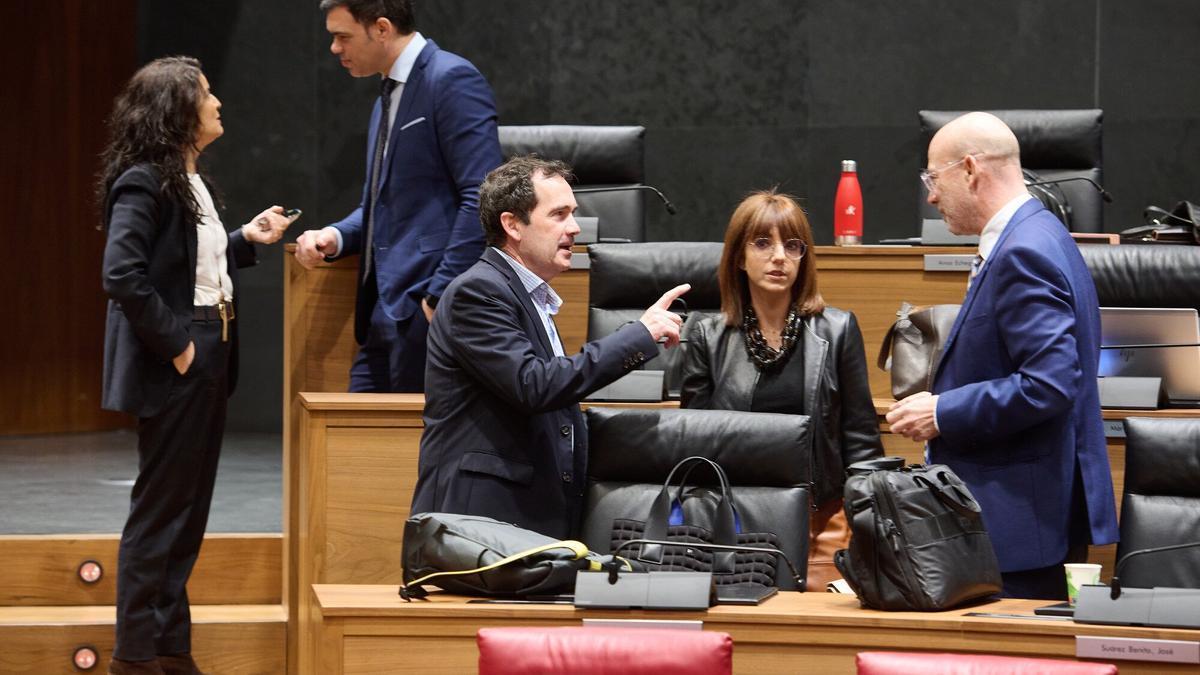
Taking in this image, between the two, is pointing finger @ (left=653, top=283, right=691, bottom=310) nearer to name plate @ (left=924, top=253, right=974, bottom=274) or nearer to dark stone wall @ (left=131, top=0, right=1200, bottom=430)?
name plate @ (left=924, top=253, right=974, bottom=274)

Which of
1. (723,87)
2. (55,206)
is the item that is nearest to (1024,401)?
(723,87)

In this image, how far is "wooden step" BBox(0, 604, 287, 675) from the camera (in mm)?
3572

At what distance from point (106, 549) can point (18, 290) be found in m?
2.59

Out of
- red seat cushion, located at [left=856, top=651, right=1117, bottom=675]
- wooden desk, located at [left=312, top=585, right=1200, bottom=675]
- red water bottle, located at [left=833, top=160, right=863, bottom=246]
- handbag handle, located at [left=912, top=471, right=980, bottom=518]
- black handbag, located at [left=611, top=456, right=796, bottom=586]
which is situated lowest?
wooden desk, located at [left=312, top=585, right=1200, bottom=675]

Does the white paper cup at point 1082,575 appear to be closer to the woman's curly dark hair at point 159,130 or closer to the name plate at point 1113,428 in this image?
the name plate at point 1113,428

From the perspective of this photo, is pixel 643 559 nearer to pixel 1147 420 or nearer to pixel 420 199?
pixel 1147 420

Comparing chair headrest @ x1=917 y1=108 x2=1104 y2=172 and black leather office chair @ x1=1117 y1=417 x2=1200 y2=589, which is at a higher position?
chair headrest @ x1=917 y1=108 x2=1104 y2=172

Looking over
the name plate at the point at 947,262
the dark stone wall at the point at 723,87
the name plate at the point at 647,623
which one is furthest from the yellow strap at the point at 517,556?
the dark stone wall at the point at 723,87

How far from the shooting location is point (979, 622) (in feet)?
6.41

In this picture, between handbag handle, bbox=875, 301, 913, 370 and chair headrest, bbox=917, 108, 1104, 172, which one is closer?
handbag handle, bbox=875, 301, 913, 370

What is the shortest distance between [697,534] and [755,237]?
847mm

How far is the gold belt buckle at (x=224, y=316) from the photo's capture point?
3.48 meters

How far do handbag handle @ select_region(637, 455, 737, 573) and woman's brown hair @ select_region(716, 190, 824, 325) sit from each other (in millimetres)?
708

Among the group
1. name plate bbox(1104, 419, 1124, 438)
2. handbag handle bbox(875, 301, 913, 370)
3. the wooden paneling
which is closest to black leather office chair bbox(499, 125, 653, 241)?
handbag handle bbox(875, 301, 913, 370)
